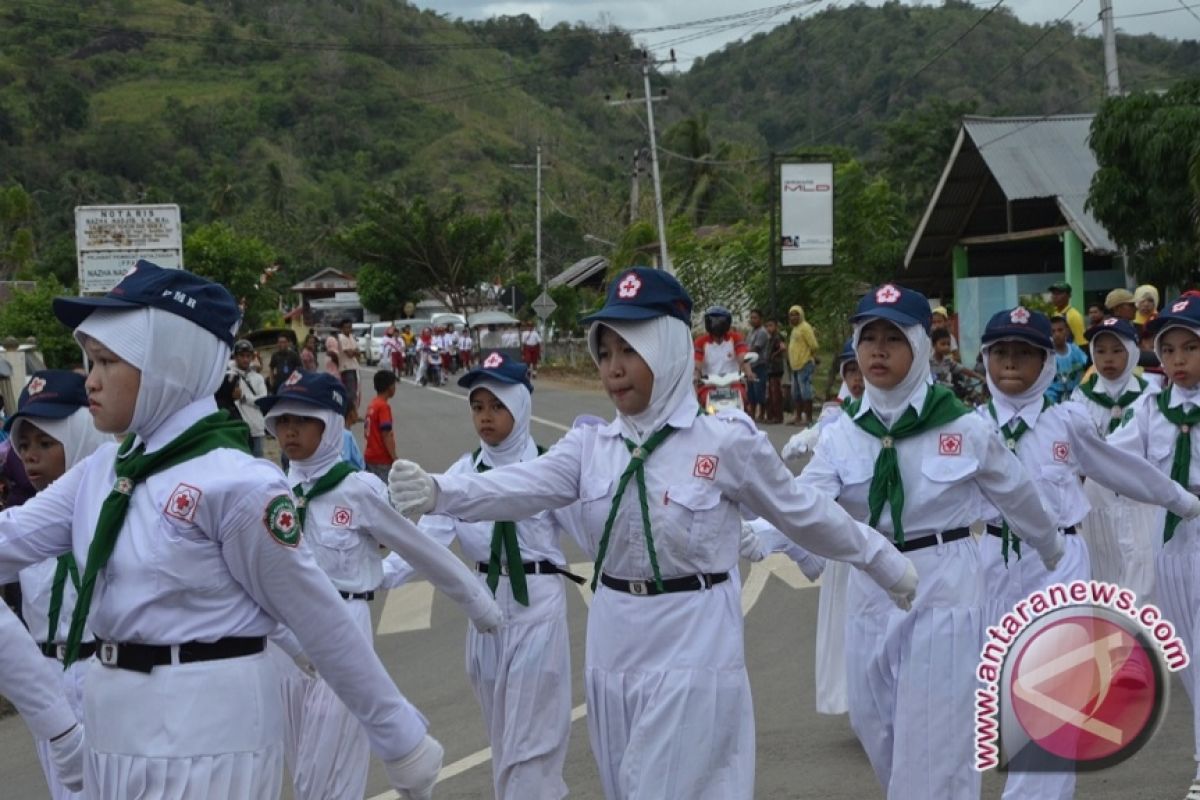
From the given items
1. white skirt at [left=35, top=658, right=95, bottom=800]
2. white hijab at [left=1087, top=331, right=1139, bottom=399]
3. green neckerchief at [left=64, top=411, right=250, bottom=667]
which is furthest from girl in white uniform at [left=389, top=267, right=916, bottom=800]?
white hijab at [left=1087, top=331, right=1139, bottom=399]

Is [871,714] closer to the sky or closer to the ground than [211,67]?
closer to the ground

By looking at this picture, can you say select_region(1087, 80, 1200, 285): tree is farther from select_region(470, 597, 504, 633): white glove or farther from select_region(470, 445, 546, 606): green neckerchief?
select_region(470, 597, 504, 633): white glove

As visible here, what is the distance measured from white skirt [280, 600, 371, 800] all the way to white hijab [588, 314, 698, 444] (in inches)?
75.7

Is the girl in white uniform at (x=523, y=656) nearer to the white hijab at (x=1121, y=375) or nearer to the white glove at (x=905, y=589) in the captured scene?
the white glove at (x=905, y=589)

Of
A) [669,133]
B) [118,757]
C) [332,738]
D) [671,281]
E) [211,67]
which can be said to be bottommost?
[332,738]

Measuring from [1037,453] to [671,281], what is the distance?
10.5ft

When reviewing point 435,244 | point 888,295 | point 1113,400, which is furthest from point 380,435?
point 435,244

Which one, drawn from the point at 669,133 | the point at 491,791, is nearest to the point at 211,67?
the point at 669,133

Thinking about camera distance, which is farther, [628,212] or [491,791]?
[628,212]

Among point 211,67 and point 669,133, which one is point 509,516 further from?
point 211,67

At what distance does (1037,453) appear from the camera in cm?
805

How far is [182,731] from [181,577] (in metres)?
0.38

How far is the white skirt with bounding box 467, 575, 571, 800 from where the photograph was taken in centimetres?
748

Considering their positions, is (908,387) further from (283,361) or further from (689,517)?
(283,361)
